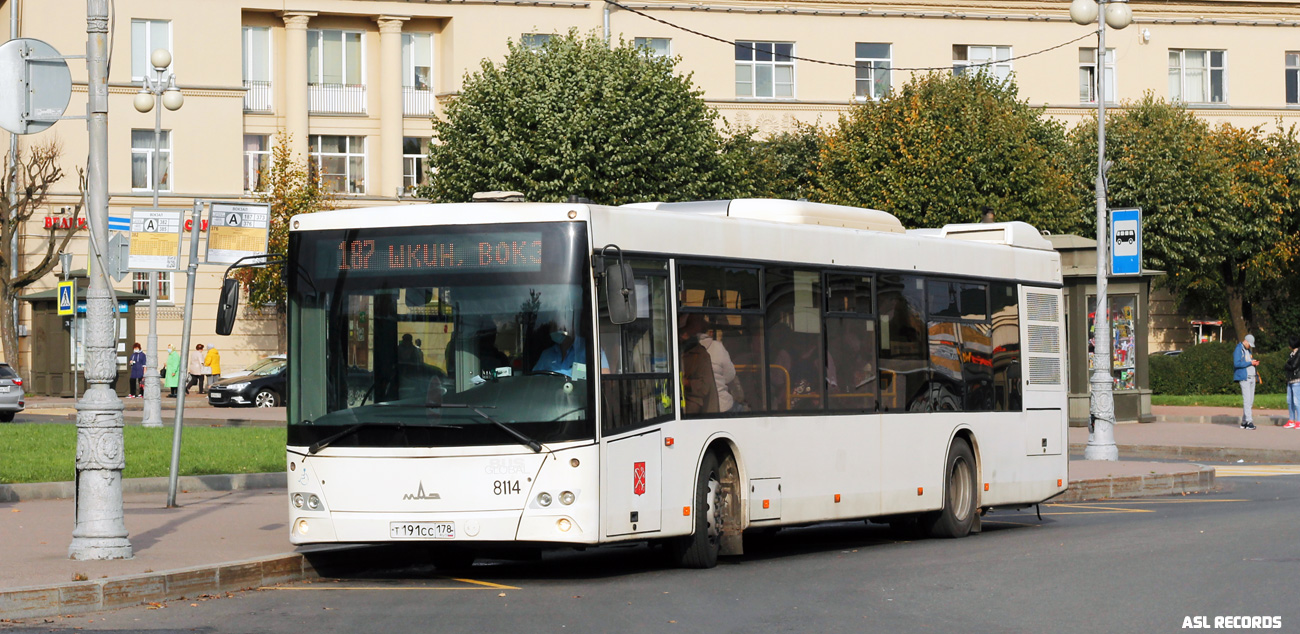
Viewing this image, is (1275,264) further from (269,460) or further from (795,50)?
(269,460)

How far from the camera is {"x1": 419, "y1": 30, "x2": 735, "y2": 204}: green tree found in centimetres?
3691

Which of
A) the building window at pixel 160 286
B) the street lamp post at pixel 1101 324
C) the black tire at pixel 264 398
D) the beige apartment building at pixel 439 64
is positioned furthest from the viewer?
the beige apartment building at pixel 439 64

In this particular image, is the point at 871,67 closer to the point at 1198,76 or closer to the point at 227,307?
the point at 1198,76

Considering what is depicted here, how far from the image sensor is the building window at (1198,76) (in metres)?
58.2

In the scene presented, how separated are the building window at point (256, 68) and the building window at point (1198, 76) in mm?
31256

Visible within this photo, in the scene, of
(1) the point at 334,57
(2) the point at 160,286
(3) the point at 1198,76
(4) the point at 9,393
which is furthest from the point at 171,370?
(3) the point at 1198,76

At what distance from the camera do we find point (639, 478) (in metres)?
11.3

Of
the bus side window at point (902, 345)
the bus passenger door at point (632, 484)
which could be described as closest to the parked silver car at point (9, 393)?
the bus side window at point (902, 345)

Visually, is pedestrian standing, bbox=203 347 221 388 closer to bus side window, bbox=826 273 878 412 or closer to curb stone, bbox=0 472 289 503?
curb stone, bbox=0 472 289 503

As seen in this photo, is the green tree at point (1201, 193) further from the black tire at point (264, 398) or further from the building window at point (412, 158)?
the black tire at point (264, 398)

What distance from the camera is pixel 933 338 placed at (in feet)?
48.7

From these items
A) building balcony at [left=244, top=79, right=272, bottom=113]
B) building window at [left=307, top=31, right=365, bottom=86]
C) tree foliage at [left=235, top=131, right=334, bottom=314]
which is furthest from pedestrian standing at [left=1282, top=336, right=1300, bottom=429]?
building balcony at [left=244, top=79, right=272, bottom=113]

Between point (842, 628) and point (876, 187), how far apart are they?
122 ft

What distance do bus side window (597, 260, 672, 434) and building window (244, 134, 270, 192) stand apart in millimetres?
42015
